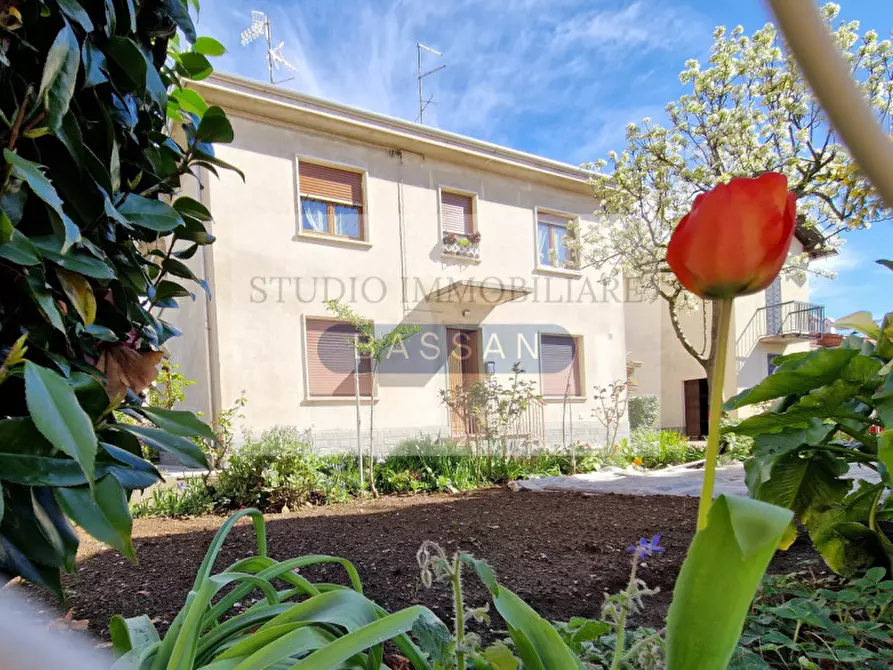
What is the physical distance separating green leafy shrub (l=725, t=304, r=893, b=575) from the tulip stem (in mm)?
747

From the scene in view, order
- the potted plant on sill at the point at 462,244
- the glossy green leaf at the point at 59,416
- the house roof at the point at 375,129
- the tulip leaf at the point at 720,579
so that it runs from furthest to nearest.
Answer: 1. the potted plant on sill at the point at 462,244
2. the house roof at the point at 375,129
3. the glossy green leaf at the point at 59,416
4. the tulip leaf at the point at 720,579

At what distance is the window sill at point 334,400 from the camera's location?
6.24 meters

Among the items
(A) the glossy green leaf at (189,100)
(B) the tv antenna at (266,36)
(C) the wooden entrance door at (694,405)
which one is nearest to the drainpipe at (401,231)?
(B) the tv antenna at (266,36)

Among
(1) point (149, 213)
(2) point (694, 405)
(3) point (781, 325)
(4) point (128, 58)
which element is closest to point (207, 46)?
(4) point (128, 58)

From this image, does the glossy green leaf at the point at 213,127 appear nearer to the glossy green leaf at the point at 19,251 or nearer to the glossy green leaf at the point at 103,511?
the glossy green leaf at the point at 19,251

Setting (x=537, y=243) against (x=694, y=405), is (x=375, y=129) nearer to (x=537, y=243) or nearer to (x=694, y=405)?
(x=537, y=243)

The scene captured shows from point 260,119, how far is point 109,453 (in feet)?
21.3

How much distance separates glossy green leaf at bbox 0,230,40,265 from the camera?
57 cm

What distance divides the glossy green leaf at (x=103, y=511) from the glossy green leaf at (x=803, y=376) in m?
1.19

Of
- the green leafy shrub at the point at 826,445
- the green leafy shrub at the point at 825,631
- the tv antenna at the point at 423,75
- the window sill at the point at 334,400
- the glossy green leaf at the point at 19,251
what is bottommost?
the window sill at the point at 334,400

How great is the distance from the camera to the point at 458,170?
7594 mm

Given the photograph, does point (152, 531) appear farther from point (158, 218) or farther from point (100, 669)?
point (100, 669)

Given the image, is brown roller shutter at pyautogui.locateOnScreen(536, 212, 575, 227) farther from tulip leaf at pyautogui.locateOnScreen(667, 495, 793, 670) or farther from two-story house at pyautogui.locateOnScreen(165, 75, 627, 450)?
tulip leaf at pyautogui.locateOnScreen(667, 495, 793, 670)

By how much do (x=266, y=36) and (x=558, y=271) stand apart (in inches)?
222
